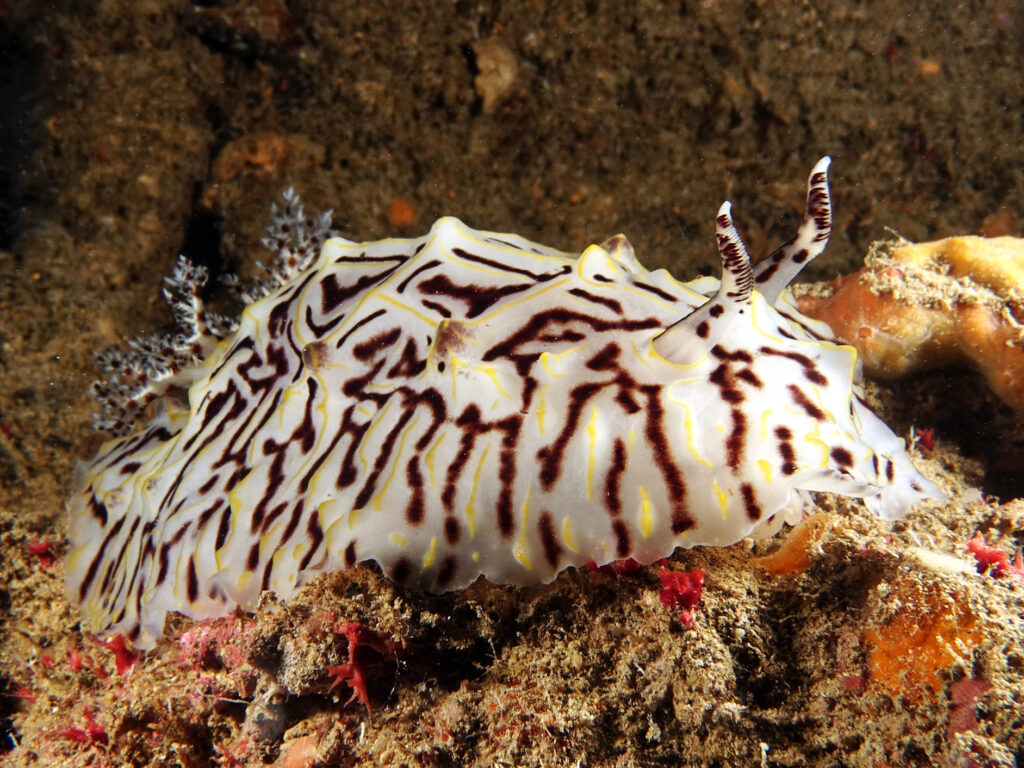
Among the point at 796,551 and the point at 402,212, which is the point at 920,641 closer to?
the point at 796,551

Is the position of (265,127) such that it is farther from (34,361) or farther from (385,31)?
(34,361)

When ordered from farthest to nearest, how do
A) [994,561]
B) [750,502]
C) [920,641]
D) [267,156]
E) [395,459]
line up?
[267,156], [395,459], [994,561], [750,502], [920,641]

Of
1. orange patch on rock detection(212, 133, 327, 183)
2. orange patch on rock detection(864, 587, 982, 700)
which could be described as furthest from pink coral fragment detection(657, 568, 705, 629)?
orange patch on rock detection(212, 133, 327, 183)

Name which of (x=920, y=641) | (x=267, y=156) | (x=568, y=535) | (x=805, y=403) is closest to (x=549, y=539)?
(x=568, y=535)

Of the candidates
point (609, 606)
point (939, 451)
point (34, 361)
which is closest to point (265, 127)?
point (34, 361)

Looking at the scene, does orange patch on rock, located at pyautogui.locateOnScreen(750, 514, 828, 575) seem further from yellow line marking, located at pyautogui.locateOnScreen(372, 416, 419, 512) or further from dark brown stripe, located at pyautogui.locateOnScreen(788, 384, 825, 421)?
yellow line marking, located at pyautogui.locateOnScreen(372, 416, 419, 512)

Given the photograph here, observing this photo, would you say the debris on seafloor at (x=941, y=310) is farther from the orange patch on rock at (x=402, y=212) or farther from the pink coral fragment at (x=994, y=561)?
the orange patch on rock at (x=402, y=212)
